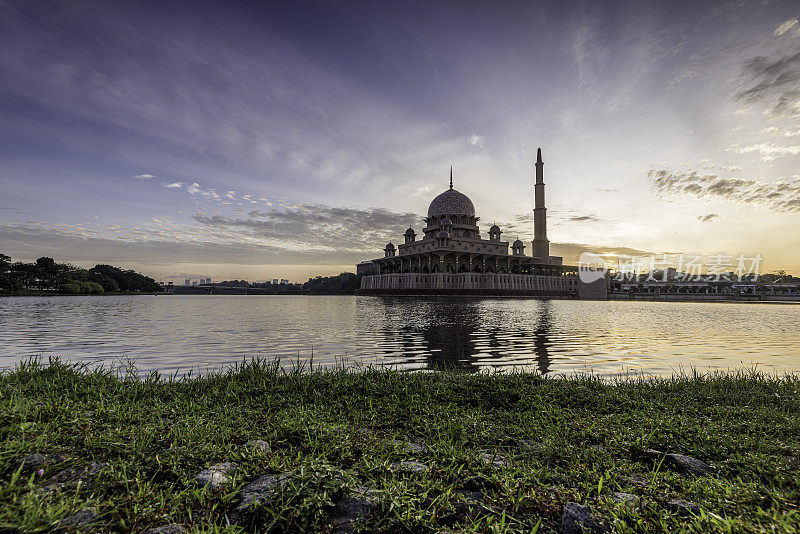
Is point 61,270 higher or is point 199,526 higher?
point 61,270

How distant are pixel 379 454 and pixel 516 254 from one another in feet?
294

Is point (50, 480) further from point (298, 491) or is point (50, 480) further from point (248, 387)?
point (248, 387)

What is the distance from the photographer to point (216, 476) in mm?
3117

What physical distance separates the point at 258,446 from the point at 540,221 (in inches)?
3838

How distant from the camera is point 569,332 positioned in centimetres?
1742

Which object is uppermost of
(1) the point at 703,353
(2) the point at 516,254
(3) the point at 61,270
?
(2) the point at 516,254

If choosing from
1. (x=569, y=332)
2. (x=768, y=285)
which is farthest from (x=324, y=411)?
(x=768, y=285)

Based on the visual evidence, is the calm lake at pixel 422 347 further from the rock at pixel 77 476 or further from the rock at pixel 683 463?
the rock at pixel 77 476

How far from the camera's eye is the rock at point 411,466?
3.31 metres

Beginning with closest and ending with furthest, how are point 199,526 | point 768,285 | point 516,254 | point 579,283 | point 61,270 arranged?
1. point 199,526
2. point 61,270
3. point 516,254
4. point 579,283
5. point 768,285

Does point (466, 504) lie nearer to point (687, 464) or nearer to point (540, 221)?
point (687, 464)

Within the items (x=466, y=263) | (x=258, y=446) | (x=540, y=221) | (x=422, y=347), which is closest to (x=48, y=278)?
(x=466, y=263)

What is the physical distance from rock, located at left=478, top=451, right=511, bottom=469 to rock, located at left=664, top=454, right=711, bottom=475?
1720 mm

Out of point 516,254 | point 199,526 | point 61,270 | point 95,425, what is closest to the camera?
point 199,526
